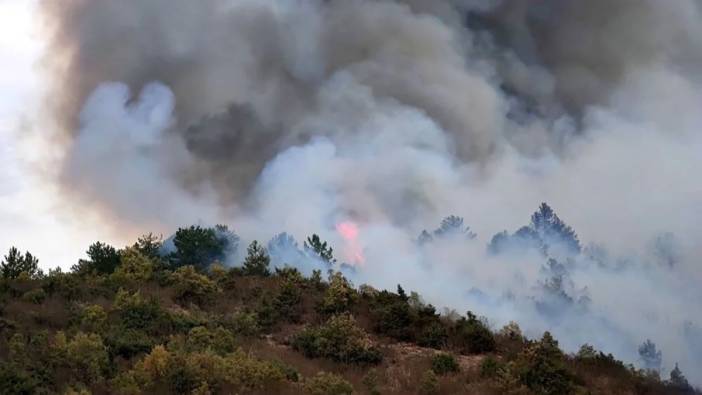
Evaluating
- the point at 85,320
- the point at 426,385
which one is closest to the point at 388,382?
the point at 426,385

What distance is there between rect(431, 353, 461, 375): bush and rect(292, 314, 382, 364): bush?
2.32 m

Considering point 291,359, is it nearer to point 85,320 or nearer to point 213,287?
point 85,320

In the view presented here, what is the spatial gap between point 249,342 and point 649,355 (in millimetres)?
46704

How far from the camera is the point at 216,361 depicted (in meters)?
20.2

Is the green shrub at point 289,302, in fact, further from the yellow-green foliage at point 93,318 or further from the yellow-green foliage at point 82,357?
the yellow-green foliage at point 82,357

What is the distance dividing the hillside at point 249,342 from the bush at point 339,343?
0.16ft

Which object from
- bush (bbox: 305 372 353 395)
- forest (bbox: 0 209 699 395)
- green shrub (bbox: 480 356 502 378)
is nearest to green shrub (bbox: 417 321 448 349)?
forest (bbox: 0 209 699 395)

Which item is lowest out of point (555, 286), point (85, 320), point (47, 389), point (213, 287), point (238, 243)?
point (47, 389)

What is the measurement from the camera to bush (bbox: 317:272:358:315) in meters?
31.6

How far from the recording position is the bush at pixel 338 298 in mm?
31594

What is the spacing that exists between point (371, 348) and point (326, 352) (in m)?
1.63

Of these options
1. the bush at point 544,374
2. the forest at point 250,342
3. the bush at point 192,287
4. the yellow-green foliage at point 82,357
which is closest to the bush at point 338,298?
the forest at point 250,342

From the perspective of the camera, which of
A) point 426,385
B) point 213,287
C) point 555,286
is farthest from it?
point 555,286

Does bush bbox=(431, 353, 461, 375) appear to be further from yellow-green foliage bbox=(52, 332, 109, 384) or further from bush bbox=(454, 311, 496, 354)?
yellow-green foliage bbox=(52, 332, 109, 384)
